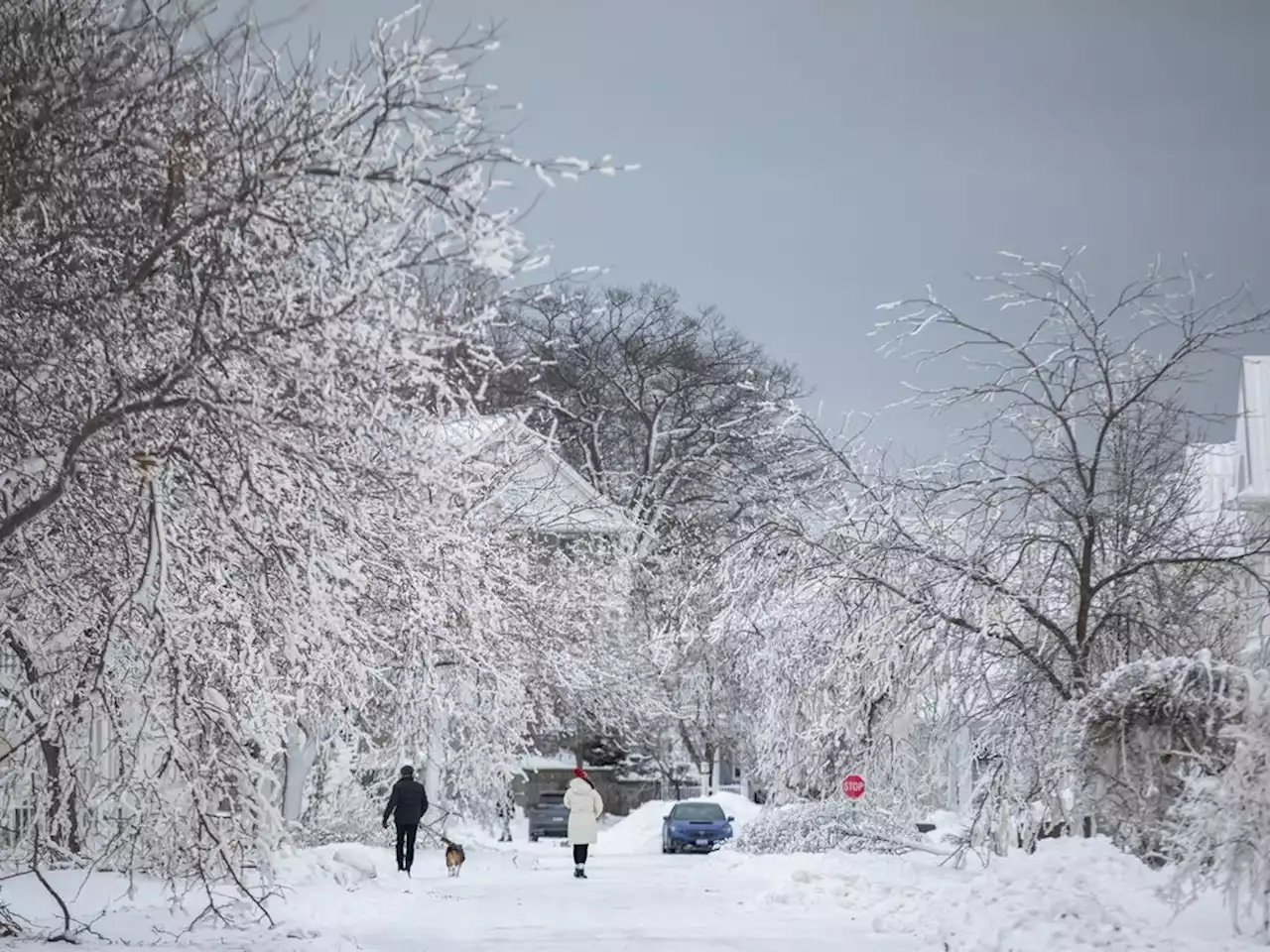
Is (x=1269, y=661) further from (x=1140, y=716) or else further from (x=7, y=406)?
(x=7, y=406)

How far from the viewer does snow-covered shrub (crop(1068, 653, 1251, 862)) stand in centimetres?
1292

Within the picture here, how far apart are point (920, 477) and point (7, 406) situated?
1049cm

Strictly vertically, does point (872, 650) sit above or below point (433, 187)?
below

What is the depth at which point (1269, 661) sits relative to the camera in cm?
1592

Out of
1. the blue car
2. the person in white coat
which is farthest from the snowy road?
the blue car

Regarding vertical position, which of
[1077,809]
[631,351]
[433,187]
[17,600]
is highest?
[631,351]

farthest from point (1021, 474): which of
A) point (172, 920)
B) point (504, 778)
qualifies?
point (504, 778)

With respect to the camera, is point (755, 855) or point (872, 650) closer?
point (872, 650)

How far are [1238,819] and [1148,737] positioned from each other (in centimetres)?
342

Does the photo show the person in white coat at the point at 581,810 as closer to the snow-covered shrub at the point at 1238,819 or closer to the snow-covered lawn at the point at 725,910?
the snow-covered lawn at the point at 725,910

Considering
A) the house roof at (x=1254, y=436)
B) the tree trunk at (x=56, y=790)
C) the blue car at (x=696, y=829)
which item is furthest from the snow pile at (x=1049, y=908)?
the house roof at (x=1254, y=436)

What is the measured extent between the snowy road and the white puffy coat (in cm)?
70

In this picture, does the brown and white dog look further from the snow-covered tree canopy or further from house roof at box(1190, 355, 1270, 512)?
house roof at box(1190, 355, 1270, 512)

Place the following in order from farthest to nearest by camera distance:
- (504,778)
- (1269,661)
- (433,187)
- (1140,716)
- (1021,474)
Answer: (504,778)
(1021,474)
(1269,661)
(1140,716)
(433,187)
